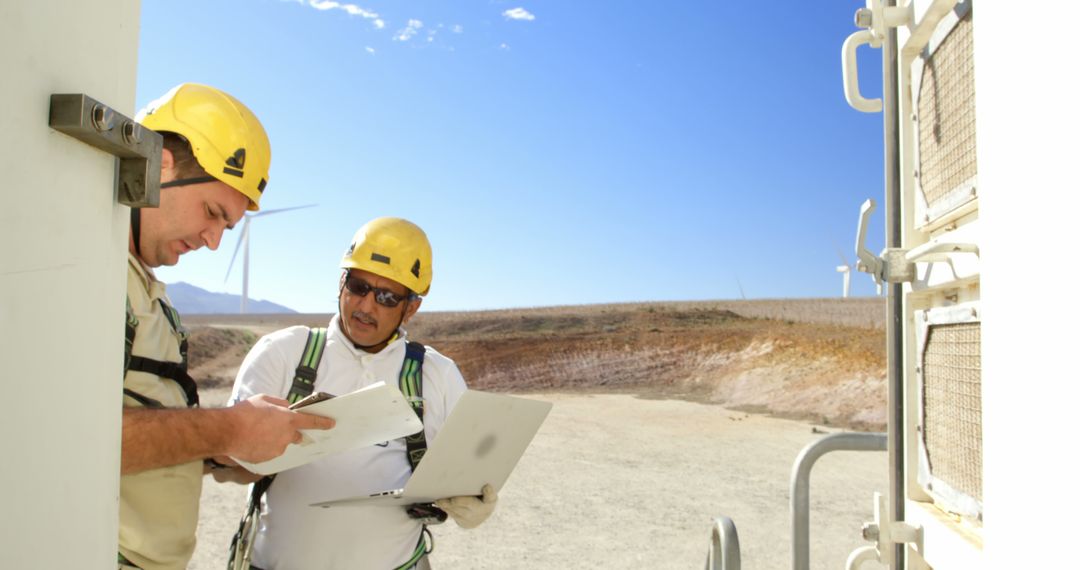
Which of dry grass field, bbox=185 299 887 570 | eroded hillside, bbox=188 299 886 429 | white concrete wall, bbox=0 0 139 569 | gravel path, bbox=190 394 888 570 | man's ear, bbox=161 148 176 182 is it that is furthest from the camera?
eroded hillside, bbox=188 299 886 429

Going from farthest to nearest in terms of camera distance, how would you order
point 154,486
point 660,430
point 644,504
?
point 660,430 → point 644,504 → point 154,486

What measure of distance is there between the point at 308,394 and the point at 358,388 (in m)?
0.21

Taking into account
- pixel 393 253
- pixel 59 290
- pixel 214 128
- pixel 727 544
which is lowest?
pixel 727 544

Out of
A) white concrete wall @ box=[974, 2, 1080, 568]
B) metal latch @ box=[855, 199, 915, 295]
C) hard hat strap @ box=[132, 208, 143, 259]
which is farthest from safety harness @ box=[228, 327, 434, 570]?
white concrete wall @ box=[974, 2, 1080, 568]

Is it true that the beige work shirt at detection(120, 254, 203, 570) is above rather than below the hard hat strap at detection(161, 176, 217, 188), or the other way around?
below

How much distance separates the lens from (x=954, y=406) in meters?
2.08

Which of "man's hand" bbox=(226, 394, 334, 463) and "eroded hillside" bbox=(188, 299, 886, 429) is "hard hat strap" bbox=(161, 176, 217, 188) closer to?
"man's hand" bbox=(226, 394, 334, 463)

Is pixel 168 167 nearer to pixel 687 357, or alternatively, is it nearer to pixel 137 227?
pixel 137 227

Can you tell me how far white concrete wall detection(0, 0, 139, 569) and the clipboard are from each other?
1.04 meters

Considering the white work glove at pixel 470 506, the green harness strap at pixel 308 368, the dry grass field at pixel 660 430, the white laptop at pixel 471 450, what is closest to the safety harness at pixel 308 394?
the green harness strap at pixel 308 368

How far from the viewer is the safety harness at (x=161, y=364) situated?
1.79m

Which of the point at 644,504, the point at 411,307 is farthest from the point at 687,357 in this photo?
the point at 411,307

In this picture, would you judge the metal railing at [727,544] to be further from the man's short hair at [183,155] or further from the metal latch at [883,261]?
the man's short hair at [183,155]

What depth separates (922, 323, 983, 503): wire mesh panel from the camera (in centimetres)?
193
